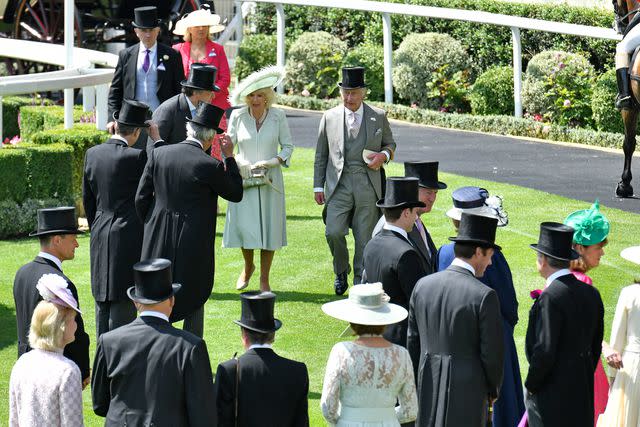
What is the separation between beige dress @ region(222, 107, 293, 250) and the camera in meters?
10.7

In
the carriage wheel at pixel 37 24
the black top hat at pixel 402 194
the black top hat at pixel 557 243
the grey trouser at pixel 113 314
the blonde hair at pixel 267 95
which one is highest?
the carriage wheel at pixel 37 24

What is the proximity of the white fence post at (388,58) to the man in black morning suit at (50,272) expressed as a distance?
1362 cm

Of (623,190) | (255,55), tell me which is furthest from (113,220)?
(255,55)

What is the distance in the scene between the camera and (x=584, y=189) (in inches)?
575

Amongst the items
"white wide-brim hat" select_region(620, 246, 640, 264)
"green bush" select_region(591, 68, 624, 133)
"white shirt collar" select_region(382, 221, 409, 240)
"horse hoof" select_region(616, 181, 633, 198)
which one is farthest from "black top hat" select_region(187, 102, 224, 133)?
"green bush" select_region(591, 68, 624, 133)

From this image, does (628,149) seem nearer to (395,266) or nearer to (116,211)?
(116,211)

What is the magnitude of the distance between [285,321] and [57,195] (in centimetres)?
456

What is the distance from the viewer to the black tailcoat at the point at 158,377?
19.1ft

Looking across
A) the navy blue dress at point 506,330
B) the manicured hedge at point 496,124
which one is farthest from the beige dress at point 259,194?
the manicured hedge at point 496,124

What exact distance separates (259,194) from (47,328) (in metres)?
4.91

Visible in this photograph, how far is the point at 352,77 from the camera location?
1059cm

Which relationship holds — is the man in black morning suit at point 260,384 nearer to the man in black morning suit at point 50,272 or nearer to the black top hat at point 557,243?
the man in black morning suit at point 50,272

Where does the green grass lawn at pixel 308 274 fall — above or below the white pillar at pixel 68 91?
below

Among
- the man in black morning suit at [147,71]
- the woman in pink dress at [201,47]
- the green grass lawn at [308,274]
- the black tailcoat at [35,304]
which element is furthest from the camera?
the woman in pink dress at [201,47]
